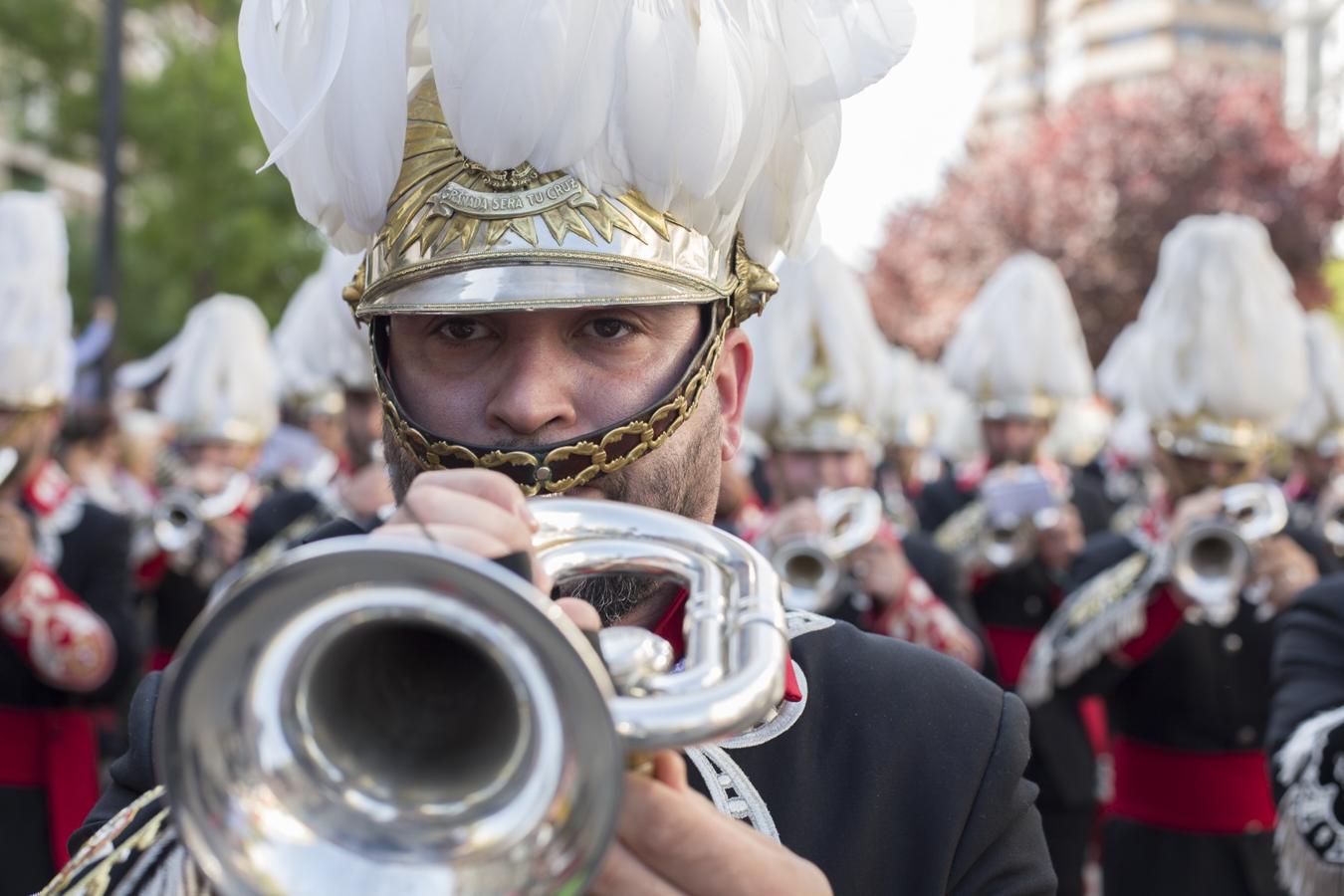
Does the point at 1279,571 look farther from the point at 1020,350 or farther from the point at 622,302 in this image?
the point at 1020,350

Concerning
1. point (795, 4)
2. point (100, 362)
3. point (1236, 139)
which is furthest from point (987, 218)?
point (795, 4)

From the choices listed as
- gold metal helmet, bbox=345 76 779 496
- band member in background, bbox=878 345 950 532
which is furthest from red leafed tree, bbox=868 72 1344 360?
gold metal helmet, bbox=345 76 779 496

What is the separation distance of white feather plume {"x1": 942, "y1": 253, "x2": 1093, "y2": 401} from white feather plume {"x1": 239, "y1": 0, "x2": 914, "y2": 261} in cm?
761

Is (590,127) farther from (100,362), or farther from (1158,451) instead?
(100,362)

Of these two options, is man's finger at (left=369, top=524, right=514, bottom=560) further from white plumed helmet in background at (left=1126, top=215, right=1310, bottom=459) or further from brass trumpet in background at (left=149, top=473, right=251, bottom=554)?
brass trumpet in background at (left=149, top=473, right=251, bottom=554)

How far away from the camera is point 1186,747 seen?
5719mm

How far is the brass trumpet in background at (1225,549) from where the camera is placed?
5211 mm

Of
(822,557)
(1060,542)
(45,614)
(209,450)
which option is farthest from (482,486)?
(209,450)

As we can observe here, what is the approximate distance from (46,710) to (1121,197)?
28.6 meters

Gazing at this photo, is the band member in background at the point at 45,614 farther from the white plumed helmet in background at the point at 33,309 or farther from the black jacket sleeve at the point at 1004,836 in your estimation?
the black jacket sleeve at the point at 1004,836

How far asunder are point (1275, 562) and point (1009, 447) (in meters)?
3.95

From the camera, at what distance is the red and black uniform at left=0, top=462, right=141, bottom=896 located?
506cm

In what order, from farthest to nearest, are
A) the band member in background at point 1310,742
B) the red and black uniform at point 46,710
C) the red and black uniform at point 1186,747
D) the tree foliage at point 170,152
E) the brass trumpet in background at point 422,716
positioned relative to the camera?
the tree foliage at point 170,152, the red and black uniform at point 1186,747, the red and black uniform at point 46,710, the band member in background at point 1310,742, the brass trumpet in background at point 422,716

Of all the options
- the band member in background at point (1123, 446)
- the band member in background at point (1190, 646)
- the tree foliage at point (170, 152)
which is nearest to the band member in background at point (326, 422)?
the band member in background at point (1190, 646)
